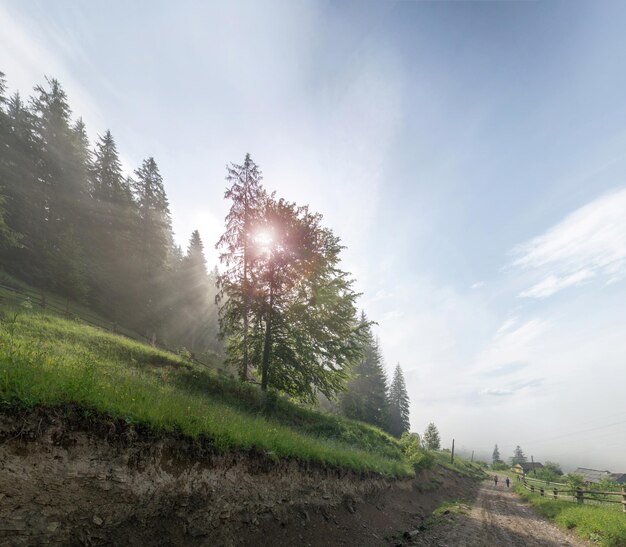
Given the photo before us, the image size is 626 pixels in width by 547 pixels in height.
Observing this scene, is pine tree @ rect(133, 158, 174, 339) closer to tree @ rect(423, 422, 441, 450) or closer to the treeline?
the treeline

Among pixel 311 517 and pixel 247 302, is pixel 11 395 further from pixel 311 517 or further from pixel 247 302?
pixel 247 302

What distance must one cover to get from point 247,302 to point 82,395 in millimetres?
11439

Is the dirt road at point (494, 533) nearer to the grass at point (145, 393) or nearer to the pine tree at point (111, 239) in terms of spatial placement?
the grass at point (145, 393)

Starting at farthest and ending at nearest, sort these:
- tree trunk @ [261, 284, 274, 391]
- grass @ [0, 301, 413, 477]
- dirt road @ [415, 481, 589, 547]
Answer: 1. tree trunk @ [261, 284, 274, 391]
2. dirt road @ [415, 481, 589, 547]
3. grass @ [0, 301, 413, 477]

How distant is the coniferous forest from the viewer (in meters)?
17.0

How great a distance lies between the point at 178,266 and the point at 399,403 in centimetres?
4946

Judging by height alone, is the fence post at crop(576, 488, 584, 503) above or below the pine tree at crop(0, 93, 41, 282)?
below

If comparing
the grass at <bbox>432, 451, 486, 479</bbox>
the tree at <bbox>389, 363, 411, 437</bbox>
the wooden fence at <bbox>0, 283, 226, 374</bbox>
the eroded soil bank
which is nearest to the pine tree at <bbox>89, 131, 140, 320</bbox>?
the wooden fence at <bbox>0, 283, 226, 374</bbox>

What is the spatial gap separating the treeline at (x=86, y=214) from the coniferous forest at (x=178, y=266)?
12 centimetres

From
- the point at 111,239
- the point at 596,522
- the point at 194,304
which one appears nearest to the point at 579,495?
the point at 596,522

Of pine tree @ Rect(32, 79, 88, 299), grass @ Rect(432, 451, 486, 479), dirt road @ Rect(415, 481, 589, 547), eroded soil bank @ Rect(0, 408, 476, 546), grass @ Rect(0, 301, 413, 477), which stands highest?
pine tree @ Rect(32, 79, 88, 299)

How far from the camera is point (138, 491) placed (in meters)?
5.48

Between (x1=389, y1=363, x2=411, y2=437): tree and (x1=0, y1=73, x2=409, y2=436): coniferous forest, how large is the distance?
303 millimetres

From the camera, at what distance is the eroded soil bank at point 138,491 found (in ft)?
14.5
